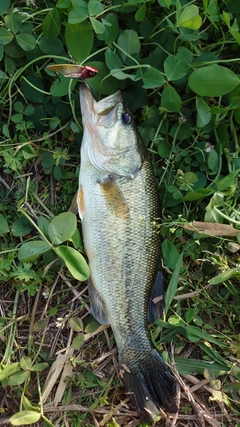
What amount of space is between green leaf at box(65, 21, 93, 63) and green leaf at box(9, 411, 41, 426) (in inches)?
69.3

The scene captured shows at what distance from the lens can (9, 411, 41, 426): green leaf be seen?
6.70 ft

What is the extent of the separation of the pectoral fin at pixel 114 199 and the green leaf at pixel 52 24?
2.66 feet

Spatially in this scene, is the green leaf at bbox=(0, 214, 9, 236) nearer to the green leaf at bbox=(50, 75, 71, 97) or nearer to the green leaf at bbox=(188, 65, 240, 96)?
the green leaf at bbox=(50, 75, 71, 97)

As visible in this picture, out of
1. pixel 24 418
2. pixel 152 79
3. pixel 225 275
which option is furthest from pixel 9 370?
pixel 152 79

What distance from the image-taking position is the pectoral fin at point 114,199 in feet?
6.87

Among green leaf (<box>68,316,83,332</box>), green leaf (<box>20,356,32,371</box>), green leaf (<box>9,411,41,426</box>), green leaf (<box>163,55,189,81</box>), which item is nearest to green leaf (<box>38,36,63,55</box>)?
green leaf (<box>163,55,189,81</box>)

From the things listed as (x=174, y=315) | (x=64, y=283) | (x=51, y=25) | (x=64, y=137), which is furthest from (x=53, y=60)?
(x=174, y=315)

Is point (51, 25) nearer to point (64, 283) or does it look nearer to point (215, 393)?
point (64, 283)

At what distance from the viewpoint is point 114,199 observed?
209cm

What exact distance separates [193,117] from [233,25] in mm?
497

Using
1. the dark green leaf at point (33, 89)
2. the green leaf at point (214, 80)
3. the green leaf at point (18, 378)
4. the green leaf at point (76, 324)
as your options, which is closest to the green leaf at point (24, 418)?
the green leaf at point (18, 378)

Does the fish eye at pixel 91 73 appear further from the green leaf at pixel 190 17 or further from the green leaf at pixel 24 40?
the green leaf at pixel 190 17

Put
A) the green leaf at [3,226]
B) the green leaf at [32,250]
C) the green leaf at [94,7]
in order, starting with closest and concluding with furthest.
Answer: the green leaf at [94,7] → the green leaf at [32,250] → the green leaf at [3,226]

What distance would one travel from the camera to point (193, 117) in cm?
236
